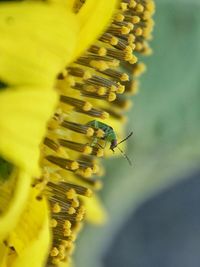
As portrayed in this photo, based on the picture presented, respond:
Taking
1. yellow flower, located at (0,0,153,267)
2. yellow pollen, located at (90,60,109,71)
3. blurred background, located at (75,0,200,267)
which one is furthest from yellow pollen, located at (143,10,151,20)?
blurred background, located at (75,0,200,267)

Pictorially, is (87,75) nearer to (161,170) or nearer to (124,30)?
(124,30)

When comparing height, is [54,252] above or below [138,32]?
below

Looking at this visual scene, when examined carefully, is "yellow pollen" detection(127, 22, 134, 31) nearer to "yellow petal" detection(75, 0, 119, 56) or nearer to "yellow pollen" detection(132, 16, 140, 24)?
"yellow pollen" detection(132, 16, 140, 24)

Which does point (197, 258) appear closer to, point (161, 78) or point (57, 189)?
point (161, 78)

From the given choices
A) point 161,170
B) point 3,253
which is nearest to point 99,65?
point 3,253

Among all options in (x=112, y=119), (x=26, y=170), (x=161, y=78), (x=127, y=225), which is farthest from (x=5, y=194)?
(x=127, y=225)
